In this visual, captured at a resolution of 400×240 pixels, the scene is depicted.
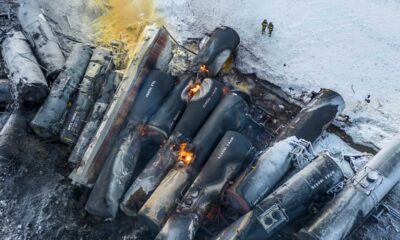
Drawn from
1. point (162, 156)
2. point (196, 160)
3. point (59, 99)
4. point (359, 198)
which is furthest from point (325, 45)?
point (59, 99)

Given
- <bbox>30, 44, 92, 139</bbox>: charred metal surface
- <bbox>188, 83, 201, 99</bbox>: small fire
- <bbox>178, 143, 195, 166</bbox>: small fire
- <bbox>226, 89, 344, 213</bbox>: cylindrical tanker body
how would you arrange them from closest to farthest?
<bbox>226, 89, 344, 213</bbox>: cylindrical tanker body < <bbox>178, 143, 195, 166</bbox>: small fire < <bbox>30, 44, 92, 139</bbox>: charred metal surface < <bbox>188, 83, 201, 99</bbox>: small fire

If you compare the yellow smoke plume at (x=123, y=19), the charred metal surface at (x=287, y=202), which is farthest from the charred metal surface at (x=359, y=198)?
the yellow smoke plume at (x=123, y=19)

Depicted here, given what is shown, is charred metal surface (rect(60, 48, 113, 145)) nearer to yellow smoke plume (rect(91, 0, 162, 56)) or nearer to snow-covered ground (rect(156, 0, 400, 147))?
yellow smoke plume (rect(91, 0, 162, 56))

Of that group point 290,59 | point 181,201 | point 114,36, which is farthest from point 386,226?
point 114,36

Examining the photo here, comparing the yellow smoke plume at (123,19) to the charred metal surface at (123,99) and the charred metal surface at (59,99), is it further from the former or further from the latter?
the charred metal surface at (59,99)

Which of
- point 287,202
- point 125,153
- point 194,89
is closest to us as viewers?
point 287,202

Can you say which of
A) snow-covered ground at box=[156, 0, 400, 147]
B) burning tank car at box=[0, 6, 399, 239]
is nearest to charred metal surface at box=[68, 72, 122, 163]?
burning tank car at box=[0, 6, 399, 239]

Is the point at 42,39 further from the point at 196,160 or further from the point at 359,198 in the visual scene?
the point at 359,198
